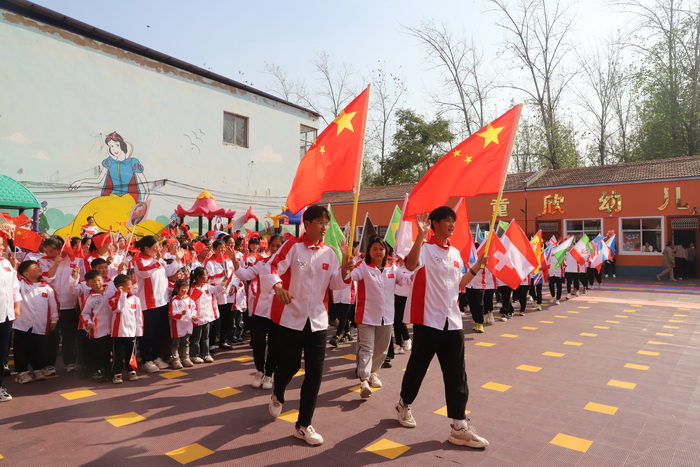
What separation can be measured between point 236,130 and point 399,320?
642 inches

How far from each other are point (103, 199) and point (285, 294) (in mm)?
14720

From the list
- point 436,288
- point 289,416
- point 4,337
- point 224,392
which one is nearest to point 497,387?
point 436,288

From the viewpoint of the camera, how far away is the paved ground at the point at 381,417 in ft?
10.9

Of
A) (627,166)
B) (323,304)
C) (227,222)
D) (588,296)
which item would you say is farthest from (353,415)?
(627,166)

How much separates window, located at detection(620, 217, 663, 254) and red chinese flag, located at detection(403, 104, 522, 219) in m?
19.5

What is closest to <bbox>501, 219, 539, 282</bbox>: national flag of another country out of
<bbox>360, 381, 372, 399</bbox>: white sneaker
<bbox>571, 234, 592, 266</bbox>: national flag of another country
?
<bbox>360, 381, 372, 399</bbox>: white sneaker

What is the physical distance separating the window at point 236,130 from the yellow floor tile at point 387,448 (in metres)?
18.4

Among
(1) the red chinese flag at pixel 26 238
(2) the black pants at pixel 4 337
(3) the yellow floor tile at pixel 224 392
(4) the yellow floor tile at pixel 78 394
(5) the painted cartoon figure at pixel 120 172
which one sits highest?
(5) the painted cartoon figure at pixel 120 172

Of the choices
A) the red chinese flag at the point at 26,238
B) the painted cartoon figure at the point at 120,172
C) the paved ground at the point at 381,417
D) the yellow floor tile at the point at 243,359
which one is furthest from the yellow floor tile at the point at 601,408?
the painted cartoon figure at the point at 120,172

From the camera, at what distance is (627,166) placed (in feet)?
74.8

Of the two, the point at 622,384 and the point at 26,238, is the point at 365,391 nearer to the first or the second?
the point at 622,384

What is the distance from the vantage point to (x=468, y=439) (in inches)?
137

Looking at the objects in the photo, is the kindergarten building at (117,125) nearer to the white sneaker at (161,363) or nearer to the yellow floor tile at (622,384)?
the white sneaker at (161,363)

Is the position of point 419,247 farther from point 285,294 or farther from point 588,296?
point 588,296
